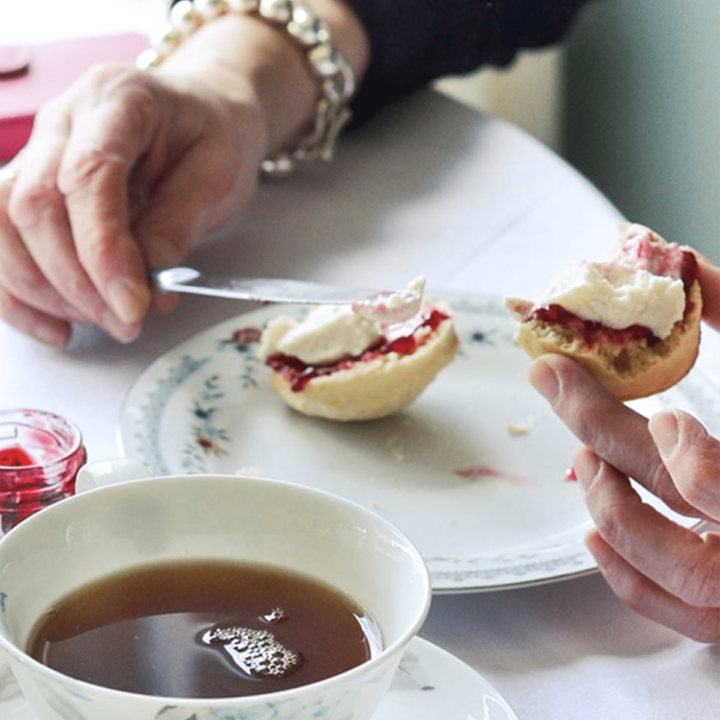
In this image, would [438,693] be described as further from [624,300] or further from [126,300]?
[126,300]

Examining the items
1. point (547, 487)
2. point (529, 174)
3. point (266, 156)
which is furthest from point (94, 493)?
point (529, 174)

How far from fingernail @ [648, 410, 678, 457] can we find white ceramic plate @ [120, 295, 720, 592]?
159 mm

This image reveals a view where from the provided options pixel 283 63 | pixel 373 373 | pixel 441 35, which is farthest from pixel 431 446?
pixel 441 35

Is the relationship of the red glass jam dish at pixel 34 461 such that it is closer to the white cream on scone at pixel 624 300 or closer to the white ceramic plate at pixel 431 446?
the white ceramic plate at pixel 431 446

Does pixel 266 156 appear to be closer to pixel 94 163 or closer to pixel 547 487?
pixel 94 163

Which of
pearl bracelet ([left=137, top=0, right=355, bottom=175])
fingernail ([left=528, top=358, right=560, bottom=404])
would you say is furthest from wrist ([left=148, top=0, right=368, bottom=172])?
fingernail ([left=528, top=358, right=560, bottom=404])

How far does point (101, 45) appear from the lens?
1.64m

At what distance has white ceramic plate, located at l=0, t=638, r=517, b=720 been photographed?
603mm

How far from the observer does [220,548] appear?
2.05 ft

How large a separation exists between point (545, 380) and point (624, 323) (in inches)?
3.6

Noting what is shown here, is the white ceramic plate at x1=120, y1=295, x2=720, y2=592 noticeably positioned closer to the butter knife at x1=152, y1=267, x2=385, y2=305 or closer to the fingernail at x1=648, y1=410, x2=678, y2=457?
the butter knife at x1=152, y1=267, x2=385, y2=305

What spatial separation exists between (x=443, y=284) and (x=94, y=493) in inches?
28.1

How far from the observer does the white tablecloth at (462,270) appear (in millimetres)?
722

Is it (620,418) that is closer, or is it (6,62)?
(620,418)
